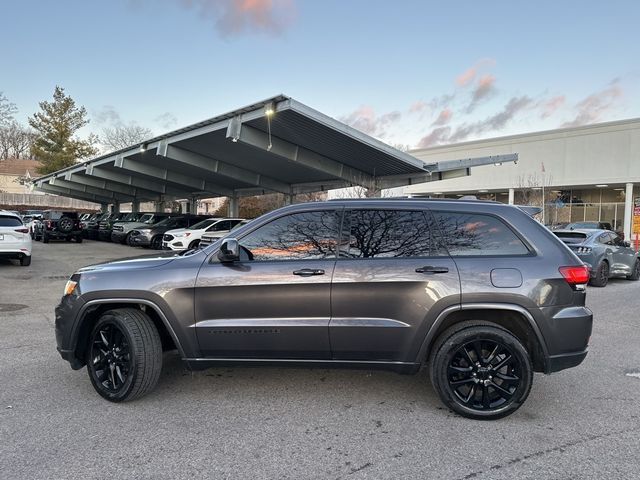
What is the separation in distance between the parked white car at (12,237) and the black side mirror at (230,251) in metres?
12.2

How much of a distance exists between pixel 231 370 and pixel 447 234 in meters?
2.65

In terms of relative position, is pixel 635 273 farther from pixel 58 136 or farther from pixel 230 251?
pixel 58 136

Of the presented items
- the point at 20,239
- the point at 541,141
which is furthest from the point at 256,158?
the point at 541,141

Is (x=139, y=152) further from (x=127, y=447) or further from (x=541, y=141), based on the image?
(x=541, y=141)

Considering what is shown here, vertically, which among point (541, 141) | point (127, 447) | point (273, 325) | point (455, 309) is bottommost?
point (127, 447)

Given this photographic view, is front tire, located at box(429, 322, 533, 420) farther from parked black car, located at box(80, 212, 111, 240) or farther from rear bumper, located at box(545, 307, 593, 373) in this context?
parked black car, located at box(80, 212, 111, 240)

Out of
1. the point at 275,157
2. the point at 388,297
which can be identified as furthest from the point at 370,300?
the point at 275,157

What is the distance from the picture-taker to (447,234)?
3.92 metres

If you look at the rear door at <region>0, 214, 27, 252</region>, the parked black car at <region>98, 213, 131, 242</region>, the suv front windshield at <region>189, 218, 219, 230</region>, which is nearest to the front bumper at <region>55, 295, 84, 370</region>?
the rear door at <region>0, 214, 27, 252</region>

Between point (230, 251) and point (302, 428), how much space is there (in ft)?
4.97

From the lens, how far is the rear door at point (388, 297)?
3713 mm

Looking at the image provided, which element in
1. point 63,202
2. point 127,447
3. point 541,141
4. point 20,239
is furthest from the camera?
point 63,202

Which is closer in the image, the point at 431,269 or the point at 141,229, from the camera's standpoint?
the point at 431,269

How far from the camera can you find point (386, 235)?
392 centimetres
